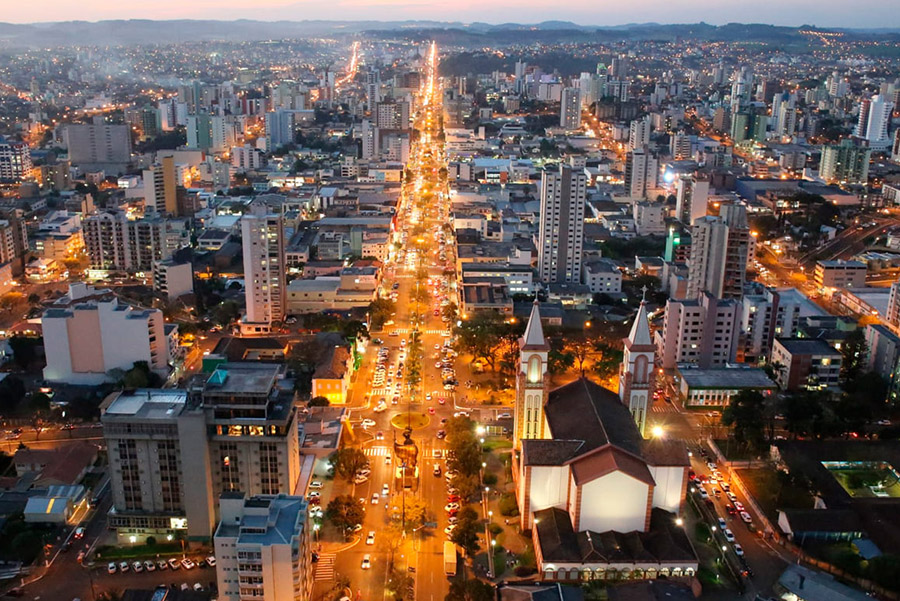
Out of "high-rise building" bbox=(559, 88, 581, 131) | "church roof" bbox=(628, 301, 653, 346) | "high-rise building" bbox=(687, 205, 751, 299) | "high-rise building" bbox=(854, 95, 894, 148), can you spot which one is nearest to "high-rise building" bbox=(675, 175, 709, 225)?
"high-rise building" bbox=(687, 205, 751, 299)

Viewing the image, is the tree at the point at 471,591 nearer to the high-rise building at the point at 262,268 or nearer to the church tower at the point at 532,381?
the church tower at the point at 532,381

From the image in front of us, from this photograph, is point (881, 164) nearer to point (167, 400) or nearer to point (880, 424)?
point (880, 424)

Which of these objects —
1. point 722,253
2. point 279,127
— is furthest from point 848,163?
point 279,127

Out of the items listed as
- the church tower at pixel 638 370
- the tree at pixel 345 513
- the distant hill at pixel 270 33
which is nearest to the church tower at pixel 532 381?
the church tower at pixel 638 370

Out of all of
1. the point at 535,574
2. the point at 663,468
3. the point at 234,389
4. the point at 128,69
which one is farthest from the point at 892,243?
the point at 128,69

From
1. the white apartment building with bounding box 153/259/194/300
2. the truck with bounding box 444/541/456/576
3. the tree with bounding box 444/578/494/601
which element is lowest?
the truck with bounding box 444/541/456/576

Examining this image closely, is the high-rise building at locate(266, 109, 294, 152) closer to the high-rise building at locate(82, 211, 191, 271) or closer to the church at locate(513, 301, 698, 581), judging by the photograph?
the high-rise building at locate(82, 211, 191, 271)

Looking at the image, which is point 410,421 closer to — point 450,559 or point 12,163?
point 450,559
